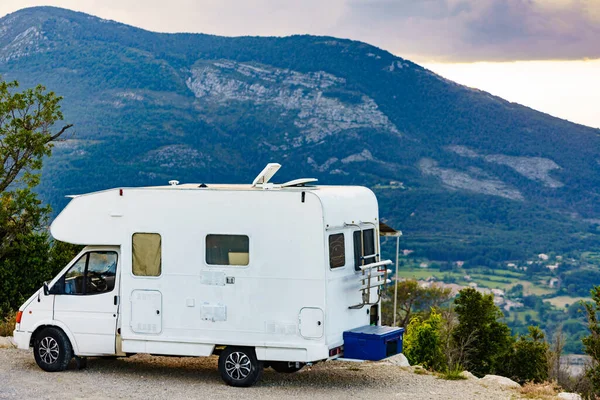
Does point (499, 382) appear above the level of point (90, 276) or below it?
below

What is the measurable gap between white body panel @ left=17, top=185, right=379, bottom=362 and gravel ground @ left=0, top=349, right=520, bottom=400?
1.65 feet

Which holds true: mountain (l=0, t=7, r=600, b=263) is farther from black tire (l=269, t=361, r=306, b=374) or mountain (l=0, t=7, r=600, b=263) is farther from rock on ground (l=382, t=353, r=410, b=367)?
black tire (l=269, t=361, r=306, b=374)

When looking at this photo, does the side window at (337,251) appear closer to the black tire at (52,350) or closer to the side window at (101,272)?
the side window at (101,272)

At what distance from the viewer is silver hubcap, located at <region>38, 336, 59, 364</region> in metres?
13.4

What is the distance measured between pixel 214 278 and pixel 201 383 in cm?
157

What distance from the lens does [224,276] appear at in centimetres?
1254

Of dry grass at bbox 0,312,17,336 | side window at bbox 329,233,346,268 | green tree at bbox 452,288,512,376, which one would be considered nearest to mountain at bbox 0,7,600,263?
green tree at bbox 452,288,512,376

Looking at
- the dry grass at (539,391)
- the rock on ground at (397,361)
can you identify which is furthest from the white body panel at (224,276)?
the dry grass at (539,391)

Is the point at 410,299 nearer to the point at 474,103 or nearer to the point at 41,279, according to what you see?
the point at 41,279

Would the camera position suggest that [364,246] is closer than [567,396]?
No

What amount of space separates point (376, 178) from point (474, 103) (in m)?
43.4

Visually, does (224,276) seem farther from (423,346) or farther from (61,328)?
(423,346)

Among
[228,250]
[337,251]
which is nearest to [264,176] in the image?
[228,250]

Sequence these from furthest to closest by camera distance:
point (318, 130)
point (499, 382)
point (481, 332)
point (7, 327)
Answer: point (318, 130) → point (481, 332) → point (7, 327) → point (499, 382)
